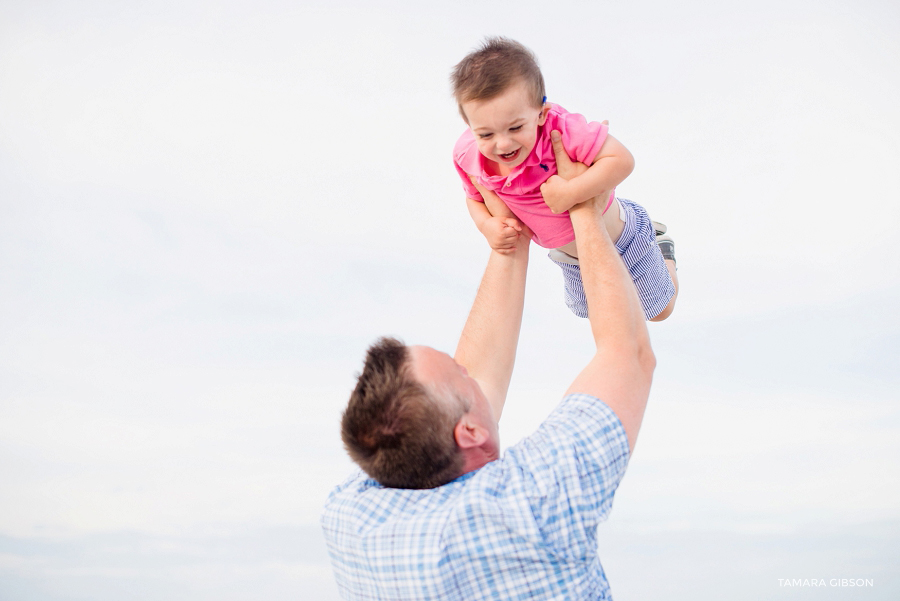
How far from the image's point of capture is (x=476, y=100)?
2.71m

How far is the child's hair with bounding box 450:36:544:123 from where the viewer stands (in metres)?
2.69

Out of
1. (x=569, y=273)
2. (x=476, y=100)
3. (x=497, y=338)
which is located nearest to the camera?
(x=476, y=100)

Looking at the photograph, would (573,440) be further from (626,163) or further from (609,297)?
(626,163)

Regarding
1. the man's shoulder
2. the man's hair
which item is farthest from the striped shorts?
the man's hair

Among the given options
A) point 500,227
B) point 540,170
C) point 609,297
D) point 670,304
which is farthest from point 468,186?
point 670,304

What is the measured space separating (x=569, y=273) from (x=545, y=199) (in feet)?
2.97

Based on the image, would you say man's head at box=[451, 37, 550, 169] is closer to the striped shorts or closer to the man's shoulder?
the striped shorts

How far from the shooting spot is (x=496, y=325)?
9.95 feet

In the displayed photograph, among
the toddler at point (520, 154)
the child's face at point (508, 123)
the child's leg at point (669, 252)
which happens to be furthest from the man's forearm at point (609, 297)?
the child's leg at point (669, 252)

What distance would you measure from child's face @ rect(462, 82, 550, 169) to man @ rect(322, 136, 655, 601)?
2.11 ft

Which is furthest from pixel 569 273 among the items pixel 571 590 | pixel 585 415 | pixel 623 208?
pixel 571 590

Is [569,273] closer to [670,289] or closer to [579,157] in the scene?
[670,289]

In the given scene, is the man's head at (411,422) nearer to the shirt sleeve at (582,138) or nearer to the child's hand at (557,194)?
the child's hand at (557,194)

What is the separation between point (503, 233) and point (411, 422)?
48.9 inches
